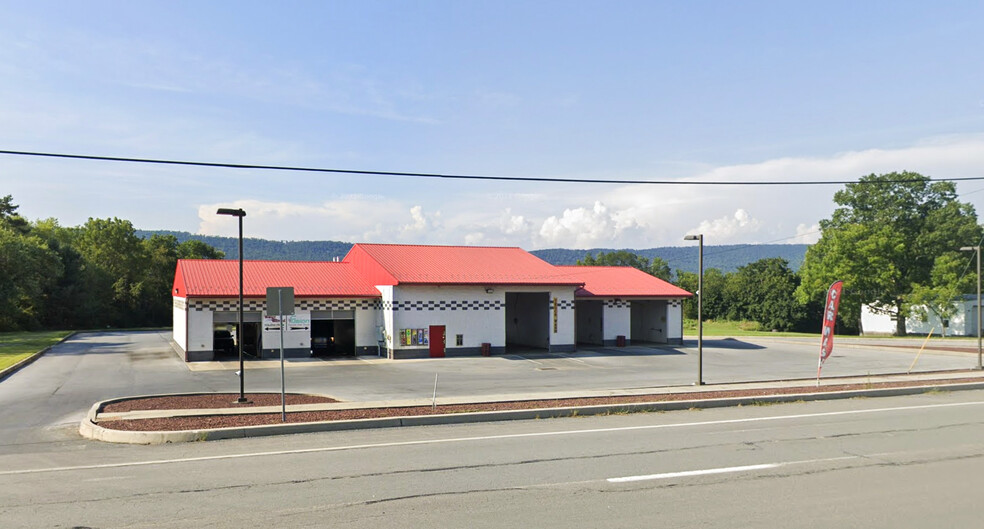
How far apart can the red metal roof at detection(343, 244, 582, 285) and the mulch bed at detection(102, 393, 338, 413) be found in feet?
46.3

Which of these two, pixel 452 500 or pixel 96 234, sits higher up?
pixel 96 234

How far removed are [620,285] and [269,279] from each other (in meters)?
19.6

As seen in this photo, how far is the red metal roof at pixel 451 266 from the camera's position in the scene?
111ft

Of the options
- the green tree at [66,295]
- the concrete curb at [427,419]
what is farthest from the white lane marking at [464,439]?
the green tree at [66,295]

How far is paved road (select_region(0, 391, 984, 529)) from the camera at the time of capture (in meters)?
7.76

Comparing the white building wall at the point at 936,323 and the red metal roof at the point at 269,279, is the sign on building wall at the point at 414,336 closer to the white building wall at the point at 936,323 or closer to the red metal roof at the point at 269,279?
the red metal roof at the point at 269,279

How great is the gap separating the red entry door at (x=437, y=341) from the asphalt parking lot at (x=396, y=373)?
1.67 m

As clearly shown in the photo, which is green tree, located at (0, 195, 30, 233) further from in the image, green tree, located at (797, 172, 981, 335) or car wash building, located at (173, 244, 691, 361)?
green tree, located at (797, 172, 981, 335)

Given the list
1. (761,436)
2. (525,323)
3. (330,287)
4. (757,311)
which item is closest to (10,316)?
(330,287)

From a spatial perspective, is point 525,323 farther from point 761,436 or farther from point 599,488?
point 599,488

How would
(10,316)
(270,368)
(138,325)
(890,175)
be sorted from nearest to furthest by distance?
(270,368), (10,316), (890,175), (138,325)

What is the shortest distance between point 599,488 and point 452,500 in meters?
1.95

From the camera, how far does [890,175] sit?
64688 millimetres

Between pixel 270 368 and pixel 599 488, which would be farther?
pixel 270 368
